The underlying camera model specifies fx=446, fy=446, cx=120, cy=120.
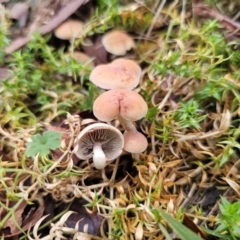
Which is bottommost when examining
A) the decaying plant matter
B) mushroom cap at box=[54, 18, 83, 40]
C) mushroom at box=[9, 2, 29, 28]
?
the decaying plant matter

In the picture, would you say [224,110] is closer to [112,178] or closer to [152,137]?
[152,137]

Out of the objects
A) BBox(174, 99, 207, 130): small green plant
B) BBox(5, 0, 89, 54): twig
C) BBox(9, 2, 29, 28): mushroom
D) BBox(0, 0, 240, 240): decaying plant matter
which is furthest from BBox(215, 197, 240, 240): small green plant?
BBox(9, 2, 29, 28): mushroom

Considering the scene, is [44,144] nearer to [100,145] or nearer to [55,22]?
[100,145]

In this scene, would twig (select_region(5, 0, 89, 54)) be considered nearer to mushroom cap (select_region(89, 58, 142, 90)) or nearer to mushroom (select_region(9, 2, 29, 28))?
mushroom (select_region(9, 2, 29, 28))

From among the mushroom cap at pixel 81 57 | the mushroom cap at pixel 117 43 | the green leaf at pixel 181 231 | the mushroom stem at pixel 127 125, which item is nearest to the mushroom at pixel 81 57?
the mushroom cap at pixel 81 57

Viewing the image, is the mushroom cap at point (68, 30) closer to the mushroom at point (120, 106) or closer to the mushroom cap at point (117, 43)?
the mushroom cap at point (117, 43)

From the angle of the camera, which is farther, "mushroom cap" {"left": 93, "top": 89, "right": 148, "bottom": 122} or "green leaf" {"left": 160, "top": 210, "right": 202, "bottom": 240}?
"mushroom cap" {"left": 93, "top": 89, "right": 148, "bottom": 122}
